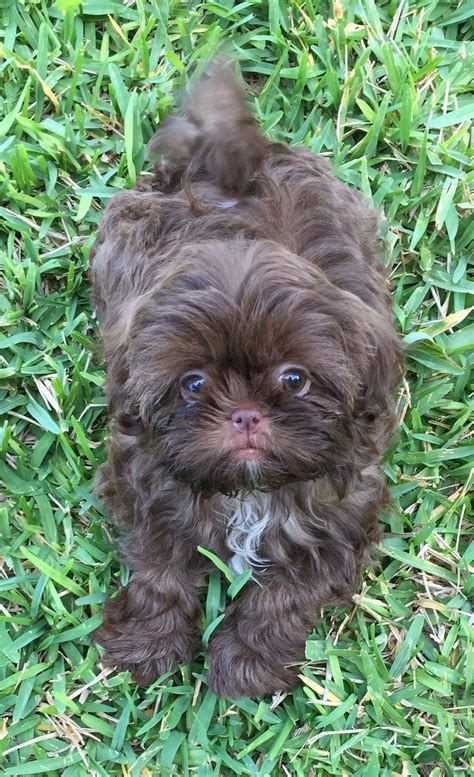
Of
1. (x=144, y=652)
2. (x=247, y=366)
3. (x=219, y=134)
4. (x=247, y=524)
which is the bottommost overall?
(x=144, y=652)

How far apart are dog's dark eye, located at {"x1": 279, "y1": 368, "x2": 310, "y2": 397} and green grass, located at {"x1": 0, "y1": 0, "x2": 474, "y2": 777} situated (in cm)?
113

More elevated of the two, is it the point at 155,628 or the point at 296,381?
the point at 296,381

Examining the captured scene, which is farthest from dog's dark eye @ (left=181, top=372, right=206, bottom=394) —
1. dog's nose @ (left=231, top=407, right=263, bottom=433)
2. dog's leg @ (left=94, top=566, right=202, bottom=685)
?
dog's leg @ (left=94, top=566, right=202, bottom=685)

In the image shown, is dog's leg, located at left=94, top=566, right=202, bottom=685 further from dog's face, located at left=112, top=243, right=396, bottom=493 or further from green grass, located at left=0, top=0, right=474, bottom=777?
dog's face, located at left=112, top=243, right=396, bottom=493

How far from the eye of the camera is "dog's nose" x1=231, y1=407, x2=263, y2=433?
6.81 ft

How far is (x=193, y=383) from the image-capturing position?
6.82ft

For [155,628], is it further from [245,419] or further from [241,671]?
[245,419]

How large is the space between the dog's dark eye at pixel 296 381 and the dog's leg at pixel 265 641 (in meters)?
0.97

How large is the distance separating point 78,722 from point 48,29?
2.70 m

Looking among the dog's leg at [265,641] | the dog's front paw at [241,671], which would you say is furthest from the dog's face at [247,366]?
the dog's front paw at [241,671]

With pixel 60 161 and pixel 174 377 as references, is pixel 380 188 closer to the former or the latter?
pixel 60 161

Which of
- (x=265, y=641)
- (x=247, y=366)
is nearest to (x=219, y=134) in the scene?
(x=247, y=366)

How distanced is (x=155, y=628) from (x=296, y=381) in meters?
1.26

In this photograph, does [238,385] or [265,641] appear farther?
[265,641]
